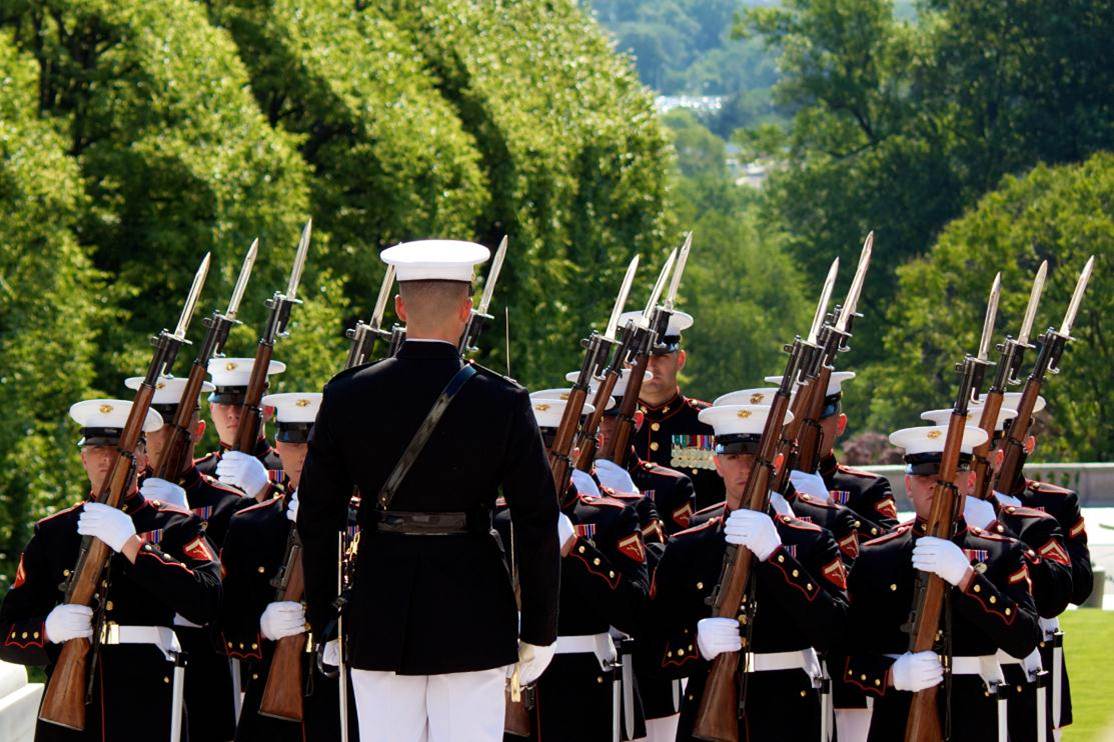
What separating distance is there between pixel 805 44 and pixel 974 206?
8.46 meters

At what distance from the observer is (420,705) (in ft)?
18.8

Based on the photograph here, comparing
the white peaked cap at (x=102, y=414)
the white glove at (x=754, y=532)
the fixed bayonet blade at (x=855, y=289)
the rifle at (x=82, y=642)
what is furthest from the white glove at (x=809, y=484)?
the rifle at (x=82, y=642)

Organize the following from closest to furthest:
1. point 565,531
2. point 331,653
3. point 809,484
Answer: point 331,653 → point 565,531 → point 809,484

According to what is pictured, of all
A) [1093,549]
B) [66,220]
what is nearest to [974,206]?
[1093,549]

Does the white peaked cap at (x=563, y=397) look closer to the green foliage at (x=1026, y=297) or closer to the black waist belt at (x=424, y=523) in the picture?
the black waist belt at (x=424, y=523)

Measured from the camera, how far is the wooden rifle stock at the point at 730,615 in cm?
708

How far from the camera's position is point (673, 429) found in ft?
31.8

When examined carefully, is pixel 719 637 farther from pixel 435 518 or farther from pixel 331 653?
pixel 435 518

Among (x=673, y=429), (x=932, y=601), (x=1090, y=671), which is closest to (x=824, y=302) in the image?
(x=932, y=601)

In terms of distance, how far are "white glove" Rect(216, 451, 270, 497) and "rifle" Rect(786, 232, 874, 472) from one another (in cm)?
217

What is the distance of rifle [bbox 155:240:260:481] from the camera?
28.3 feet

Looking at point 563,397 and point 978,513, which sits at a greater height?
point 563,397

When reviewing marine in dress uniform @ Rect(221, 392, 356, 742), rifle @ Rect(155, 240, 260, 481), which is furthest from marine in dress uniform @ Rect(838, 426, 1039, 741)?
rifle @ Rect(155, 240, 260, 481)

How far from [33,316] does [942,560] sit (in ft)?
42.1
